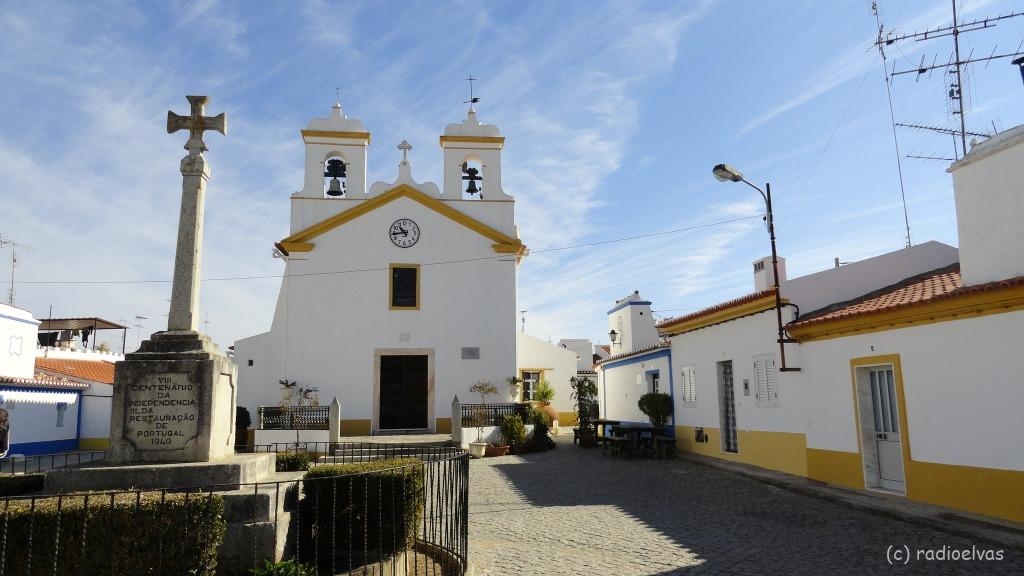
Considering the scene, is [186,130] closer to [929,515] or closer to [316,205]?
[929,515]

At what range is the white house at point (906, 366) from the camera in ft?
26.6

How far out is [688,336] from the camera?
1630cm

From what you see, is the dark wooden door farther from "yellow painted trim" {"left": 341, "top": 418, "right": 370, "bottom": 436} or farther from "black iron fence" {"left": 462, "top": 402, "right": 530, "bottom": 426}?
"black iron fence" {"left": 462, "top": 402, "right": 530, "bottom": 426}

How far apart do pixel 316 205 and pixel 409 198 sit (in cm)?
283

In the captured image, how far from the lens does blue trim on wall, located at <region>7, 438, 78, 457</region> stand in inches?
747

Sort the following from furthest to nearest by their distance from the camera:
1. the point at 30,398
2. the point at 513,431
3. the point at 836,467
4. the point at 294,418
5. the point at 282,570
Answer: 1. the point at 30,398
2. the point at 513,431
3. the point at 294,418
4. the point at 836,467
5. the point at 282,570

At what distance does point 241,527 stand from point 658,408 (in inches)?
513

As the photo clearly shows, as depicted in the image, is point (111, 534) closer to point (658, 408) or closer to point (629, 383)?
point (658, 408)

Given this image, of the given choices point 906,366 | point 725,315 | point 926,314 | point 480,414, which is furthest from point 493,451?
point 926,314

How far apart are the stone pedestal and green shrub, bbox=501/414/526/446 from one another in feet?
38.2

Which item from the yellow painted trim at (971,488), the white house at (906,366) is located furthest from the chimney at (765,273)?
the yellow painted trim at (971,488)

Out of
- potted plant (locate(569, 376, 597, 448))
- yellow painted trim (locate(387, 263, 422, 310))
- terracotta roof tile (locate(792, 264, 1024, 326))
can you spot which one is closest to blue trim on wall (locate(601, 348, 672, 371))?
potted plant (locate(569, 376, 597, 448))

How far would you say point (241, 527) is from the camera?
5.59 m

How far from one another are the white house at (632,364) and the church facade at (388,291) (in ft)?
11.7
